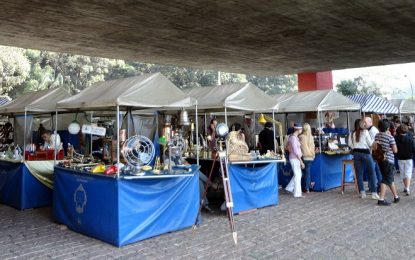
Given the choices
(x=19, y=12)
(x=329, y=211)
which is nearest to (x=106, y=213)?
(x=329, y=211)

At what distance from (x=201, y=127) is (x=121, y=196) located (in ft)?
19.9

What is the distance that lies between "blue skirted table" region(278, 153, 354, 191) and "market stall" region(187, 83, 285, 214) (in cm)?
171

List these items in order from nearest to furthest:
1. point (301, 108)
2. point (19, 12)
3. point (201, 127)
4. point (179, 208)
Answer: point (179, 208) < point (19, 12) < point (301, 108) < point (201, 127)

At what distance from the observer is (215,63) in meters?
15.7

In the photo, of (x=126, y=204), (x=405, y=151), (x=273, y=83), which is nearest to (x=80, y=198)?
(x=126, y=204)

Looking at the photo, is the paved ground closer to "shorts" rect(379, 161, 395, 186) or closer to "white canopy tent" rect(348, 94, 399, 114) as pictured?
"shorts" rect(379, 161, 395, 186)

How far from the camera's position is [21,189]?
289 inches

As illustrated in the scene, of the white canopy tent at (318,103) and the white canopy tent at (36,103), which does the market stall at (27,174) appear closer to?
the white canopy tent at (36,103)

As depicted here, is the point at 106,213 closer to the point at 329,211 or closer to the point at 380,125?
the point at 329,211

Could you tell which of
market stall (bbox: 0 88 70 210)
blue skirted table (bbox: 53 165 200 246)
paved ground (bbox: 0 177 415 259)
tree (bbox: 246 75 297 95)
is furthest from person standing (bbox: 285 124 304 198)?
tree (bbox: 246 75 297 95)

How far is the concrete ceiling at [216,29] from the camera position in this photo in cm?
848

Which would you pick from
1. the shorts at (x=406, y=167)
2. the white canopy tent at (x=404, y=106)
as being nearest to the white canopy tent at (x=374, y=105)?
the white canopy tent at (x=404, y=106)

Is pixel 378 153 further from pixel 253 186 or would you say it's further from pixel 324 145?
pixel 253 186

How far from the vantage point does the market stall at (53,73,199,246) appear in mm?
4965
